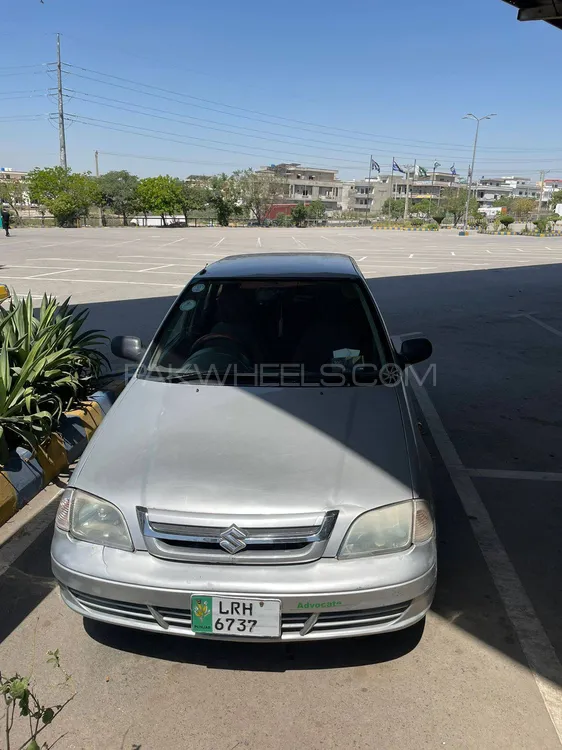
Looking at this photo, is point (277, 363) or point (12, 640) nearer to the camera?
point (12, 640)

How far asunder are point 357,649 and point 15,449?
2624mm

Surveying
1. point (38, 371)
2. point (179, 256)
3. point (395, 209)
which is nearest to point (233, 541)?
point (38, 371)

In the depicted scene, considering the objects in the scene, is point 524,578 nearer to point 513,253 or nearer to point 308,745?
point 308,745

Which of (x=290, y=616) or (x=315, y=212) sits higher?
(x=315, y=212)

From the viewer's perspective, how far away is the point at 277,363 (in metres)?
3.42

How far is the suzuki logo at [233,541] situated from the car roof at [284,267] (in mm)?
2054

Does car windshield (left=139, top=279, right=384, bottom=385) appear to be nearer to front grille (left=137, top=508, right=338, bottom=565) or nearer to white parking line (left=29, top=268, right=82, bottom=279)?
front grille (left=137, top=508, right=338, bottom=565)

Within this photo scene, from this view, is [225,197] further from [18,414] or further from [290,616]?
[290,616]

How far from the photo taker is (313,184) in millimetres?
121938

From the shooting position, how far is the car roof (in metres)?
3.87

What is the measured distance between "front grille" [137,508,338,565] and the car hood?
64 mm

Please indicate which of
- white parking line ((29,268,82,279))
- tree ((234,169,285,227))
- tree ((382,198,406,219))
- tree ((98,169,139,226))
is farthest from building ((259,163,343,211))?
white parking line ((29,268,82,279))

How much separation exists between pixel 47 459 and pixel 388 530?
273 cm

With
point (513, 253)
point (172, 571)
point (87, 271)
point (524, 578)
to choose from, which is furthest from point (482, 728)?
point (513, 253)
